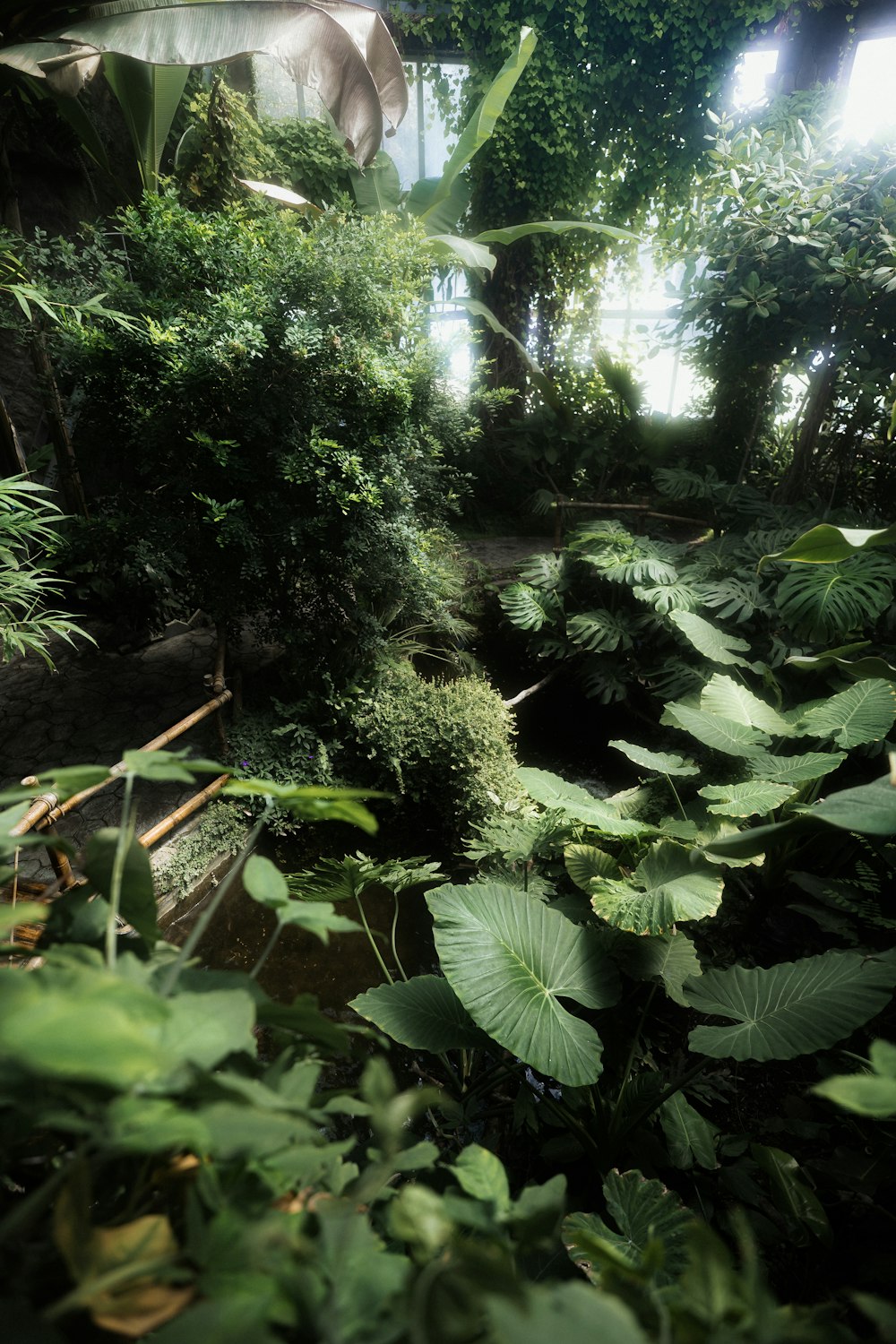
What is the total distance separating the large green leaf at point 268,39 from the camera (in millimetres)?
2935

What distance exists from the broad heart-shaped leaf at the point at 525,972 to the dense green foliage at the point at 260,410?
6.45ft

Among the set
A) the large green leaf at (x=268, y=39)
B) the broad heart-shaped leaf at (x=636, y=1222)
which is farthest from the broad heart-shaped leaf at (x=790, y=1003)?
the large green leaf at (x=268, y=39)

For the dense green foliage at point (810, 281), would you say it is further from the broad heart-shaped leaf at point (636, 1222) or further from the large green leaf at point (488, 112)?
the broad heart-shaped leaf at point (636, 1222)

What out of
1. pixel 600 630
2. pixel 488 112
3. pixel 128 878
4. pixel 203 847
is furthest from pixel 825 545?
pixel 488 112

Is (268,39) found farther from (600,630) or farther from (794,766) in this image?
(794,766)

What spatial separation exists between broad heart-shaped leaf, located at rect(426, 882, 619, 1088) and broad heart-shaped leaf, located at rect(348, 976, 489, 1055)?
0.10m

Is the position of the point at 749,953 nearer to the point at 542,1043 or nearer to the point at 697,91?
the point at 542,1043

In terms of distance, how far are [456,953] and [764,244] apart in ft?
13.4

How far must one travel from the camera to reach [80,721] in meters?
3.59

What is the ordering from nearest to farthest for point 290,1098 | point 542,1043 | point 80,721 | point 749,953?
point 290,1098
point 542,1043
point 749,953
point 80,721

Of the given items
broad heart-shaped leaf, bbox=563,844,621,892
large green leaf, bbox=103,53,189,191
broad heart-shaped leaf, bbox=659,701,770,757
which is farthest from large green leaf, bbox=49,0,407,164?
broad heart-shaped leaf, bbox=563,844,621,892

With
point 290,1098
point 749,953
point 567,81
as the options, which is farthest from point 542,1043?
point 567,81

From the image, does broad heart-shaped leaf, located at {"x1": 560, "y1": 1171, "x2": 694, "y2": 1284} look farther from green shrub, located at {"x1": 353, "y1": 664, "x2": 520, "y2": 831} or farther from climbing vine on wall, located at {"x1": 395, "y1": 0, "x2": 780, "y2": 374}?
climbing vine on wall, located at {"x1": 395, "y1": 0, "x2": 780, "y2": 374}

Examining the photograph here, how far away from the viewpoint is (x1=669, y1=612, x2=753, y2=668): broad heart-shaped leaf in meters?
2.99
